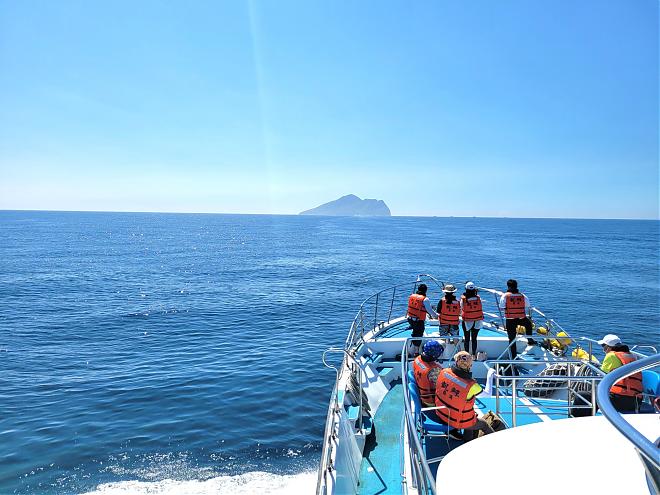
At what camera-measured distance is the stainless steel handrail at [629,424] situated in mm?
1758

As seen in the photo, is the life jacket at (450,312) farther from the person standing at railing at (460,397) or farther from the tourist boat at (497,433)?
the person standing at railing at (460,397)

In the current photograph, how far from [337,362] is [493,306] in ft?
43.0

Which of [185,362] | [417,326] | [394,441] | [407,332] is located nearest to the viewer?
[394,441]

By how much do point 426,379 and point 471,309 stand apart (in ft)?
12.9

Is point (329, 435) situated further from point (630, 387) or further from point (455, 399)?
point (630, 387)

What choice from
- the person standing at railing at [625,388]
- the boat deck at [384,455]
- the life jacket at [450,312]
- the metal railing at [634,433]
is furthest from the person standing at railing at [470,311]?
the metal railing at [634,433]

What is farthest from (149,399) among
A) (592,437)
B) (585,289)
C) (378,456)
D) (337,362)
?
(585,289)

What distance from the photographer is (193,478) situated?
10.3m

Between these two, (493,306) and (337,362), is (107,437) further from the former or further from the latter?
(493,306)

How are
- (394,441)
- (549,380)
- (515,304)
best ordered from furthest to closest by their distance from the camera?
(515,304) → (394,441) → (549,380)

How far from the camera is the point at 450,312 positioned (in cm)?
988

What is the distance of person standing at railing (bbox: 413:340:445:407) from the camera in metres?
5.95

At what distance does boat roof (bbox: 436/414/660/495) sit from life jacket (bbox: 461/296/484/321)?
6.12 meters

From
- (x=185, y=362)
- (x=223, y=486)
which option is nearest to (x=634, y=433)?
(x=223, y=486)
